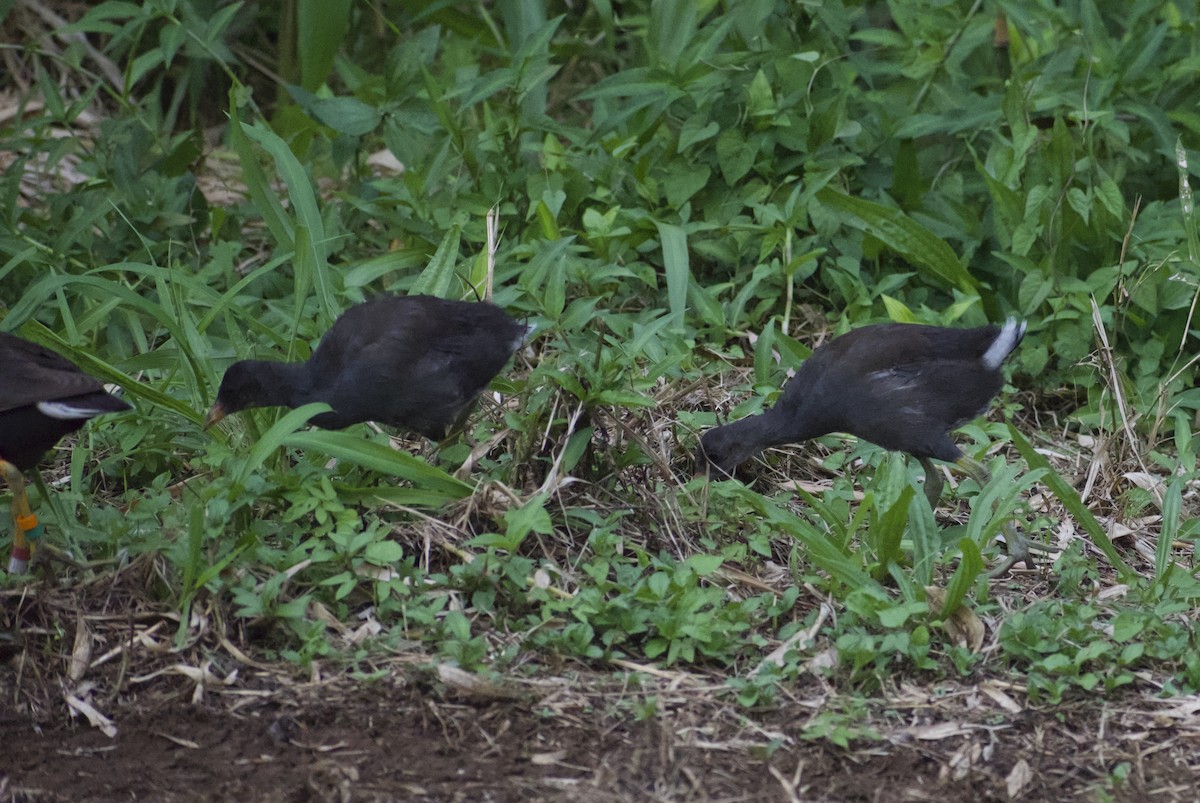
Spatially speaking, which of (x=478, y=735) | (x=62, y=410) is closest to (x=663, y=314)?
(x=62, y=410)

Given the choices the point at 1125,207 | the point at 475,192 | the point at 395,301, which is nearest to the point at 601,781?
the point at 395,301

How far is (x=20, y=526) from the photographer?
4.01 m

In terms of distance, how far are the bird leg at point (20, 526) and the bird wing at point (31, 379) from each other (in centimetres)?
21

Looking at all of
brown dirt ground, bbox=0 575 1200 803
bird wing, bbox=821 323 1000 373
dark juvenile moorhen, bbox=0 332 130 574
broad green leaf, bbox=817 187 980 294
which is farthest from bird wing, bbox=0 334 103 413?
broad green leaf, bbox=817 187 980 294

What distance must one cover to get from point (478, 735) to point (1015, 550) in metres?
2.08

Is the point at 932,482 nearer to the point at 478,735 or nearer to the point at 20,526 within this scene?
the point at 478,735

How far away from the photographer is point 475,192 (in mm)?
6367

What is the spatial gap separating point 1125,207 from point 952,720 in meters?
3.39

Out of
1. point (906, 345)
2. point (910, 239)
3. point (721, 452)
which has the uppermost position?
point (906, 345)

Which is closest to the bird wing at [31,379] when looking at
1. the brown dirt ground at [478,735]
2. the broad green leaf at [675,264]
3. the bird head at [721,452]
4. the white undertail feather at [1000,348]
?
the brown dirt ground at [478,735]

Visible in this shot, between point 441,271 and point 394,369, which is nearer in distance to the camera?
point 394,369

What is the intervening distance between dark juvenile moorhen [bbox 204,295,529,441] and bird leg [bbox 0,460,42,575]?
0.78 meters

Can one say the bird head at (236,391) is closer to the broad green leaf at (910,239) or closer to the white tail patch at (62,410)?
the white tail patch at (62,410)

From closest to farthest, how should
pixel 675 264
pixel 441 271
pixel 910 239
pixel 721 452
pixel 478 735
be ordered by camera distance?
pixel 478 735 < pixel 721 452 < pixel 441 271 < pixel 675 264 < pixel 910 239
